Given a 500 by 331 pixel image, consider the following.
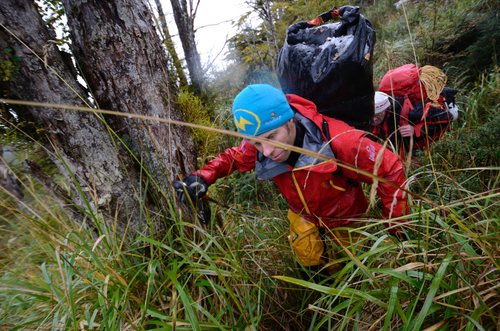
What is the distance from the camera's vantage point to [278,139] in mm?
1619

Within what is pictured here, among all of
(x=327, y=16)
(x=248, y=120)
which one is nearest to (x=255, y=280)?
(x=248, y=120)

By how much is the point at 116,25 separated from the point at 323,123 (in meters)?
1.59

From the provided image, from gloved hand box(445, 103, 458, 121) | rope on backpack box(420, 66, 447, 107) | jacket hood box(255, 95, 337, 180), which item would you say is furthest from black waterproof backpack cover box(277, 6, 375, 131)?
gloved hand box(445, 103, 458, 121)

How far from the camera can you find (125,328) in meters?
1.24

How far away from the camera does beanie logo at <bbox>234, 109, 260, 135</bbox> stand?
154cm

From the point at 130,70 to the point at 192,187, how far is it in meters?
0.94

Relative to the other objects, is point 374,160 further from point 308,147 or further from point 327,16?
point 327,16

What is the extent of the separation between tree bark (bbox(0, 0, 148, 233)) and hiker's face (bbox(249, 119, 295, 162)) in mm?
926

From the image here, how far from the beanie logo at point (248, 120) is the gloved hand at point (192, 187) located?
52 cm

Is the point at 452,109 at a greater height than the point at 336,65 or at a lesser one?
lesser

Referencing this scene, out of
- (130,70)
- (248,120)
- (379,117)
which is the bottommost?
(379,117)

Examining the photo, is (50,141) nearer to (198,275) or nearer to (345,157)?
(198,275)

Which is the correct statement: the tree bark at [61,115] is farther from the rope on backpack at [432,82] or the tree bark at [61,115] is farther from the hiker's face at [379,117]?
the hiker's face at [379,117]

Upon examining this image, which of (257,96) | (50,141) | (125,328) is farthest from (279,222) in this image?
(50,141)
